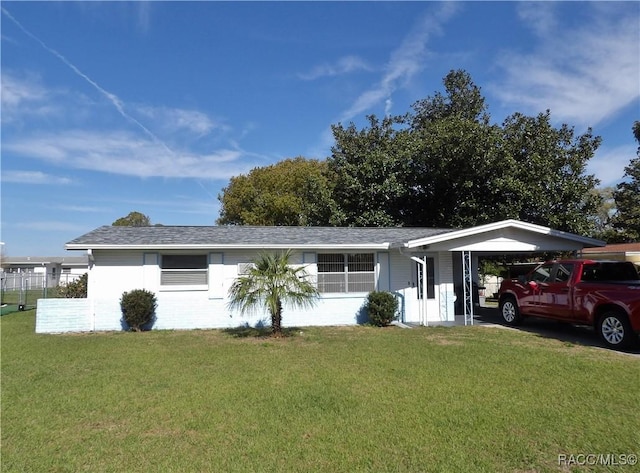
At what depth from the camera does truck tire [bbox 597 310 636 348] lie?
955 cm

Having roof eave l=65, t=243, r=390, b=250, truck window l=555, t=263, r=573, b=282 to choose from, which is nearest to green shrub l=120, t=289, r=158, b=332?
roof eave l=65, t=243, r=390, b=250

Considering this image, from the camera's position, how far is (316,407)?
5.86 metres

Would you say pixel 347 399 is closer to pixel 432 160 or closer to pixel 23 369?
pixel 23 369

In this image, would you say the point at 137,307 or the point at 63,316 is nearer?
the point at 137,307

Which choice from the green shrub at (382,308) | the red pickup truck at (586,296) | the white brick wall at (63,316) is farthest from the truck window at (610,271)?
the white brick wall at (63,316)

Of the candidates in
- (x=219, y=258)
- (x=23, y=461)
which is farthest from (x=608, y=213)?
(x=23, y=461)

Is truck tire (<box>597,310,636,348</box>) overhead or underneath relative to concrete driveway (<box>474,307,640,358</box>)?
overhead

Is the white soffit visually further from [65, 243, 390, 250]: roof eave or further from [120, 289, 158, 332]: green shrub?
[120, 289, 158, 332]: green shrub

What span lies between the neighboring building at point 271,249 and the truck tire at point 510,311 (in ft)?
3.23

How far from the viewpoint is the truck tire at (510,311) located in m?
13.6

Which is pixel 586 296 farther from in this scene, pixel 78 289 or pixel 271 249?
pixel 78 289

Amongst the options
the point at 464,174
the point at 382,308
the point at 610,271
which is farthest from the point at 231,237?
the point at 464,174

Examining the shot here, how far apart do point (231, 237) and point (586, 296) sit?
32.5ft

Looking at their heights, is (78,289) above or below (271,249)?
below
